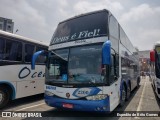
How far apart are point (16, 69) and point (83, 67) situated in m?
3.98

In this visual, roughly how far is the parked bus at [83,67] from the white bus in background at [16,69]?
6.93 feet

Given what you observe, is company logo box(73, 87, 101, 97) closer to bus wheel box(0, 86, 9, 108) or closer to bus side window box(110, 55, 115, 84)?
bus side window box(110, 55, 115, 84)

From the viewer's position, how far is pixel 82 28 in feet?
23.9

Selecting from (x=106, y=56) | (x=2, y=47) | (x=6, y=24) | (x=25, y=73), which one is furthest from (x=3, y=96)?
(x=6, y=24)

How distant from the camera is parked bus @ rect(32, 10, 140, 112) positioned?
19.6ft

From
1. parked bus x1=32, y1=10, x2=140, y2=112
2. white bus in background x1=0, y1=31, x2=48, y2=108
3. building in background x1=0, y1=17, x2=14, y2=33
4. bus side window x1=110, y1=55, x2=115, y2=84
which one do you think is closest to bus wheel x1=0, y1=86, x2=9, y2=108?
white bus in background x1=0, y1=31, x2=48, y2=108

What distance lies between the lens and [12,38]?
858 centimetres

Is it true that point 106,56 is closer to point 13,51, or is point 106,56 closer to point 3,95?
point 13,51

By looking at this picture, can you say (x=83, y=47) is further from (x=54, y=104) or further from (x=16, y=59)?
(x=16, y=59)

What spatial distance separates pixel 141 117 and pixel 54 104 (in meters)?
3.32

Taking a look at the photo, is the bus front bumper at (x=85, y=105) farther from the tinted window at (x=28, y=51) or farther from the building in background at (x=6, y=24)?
the building in background at (x=6, y=24)

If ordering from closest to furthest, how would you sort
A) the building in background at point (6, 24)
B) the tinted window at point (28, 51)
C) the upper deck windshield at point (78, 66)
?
the upper deck windshield at point (78, 66) → the tinted window at point (28, 51) → the building in background at point (6, 24)

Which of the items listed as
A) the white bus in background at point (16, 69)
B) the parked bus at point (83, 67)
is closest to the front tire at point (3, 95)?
the white bus in background at point (16, 69)

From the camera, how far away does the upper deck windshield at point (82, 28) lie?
22.4 feet
